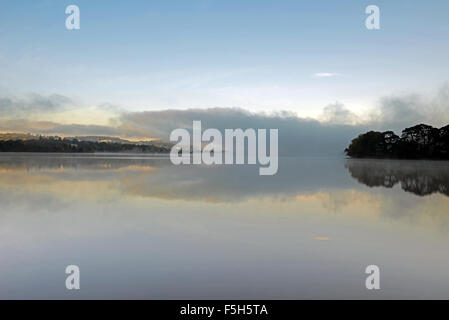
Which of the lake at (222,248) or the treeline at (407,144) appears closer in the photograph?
the lake at (222,248)

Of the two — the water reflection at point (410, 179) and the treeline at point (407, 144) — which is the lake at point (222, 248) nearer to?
the water reflection at point (410, 179)

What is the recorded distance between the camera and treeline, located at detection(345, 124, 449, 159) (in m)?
77.2

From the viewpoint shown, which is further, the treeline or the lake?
the treeline

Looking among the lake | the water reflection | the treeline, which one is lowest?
the lake

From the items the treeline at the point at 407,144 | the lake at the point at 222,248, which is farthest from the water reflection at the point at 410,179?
the treeline at the point at 407,144

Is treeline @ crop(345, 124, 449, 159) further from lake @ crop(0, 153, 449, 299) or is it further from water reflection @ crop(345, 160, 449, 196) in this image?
lake @ crop(0, 153, 449, 299)

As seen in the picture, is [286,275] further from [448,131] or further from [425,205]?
[448,131]

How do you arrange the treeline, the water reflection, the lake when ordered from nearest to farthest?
1. the lake
2. the water reflection
3. the treeline

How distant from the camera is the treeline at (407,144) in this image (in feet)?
253

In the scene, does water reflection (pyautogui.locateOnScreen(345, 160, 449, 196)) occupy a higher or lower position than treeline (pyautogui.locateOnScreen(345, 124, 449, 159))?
lower

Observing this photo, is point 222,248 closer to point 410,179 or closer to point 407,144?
point 410,179

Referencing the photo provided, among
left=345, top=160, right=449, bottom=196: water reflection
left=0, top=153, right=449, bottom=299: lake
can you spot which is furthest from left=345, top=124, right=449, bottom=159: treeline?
left=0, top=153, right=449, bottom=299: lake
